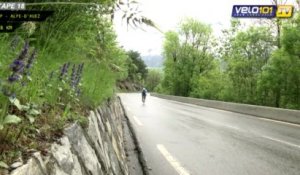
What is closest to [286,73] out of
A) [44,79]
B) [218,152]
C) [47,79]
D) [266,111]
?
[266,111]

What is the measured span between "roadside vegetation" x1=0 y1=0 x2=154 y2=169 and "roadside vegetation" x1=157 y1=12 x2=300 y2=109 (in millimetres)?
1350

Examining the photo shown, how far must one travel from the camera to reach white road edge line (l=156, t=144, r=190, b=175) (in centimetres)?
698

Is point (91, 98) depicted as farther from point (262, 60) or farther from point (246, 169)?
point (262, 60)

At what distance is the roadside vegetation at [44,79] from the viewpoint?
7.25 feet

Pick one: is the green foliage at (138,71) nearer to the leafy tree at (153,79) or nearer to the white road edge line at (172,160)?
the leafy tree at (153,79)

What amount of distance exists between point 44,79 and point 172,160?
15.8ft

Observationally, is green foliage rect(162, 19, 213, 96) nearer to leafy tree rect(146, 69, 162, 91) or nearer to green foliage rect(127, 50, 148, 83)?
green foliage rect(127, 50, 148, 83)

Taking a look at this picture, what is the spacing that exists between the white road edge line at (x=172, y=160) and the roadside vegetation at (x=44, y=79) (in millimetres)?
2084

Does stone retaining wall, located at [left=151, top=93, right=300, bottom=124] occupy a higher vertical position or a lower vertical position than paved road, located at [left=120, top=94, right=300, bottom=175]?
higher

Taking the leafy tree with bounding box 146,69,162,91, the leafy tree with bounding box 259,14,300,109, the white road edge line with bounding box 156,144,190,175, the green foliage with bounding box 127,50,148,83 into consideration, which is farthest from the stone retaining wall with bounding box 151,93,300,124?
the leafy tree with bounding box 146,69,162,91

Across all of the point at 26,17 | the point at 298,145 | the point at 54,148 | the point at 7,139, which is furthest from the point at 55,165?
the point at 298,145

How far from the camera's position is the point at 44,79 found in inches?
145

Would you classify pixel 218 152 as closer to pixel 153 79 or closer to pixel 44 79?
pixel 44 79

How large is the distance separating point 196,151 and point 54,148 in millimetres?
6882
